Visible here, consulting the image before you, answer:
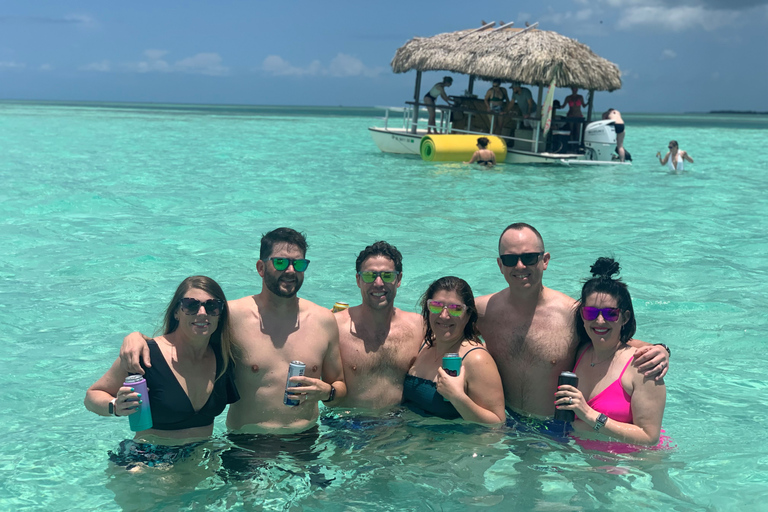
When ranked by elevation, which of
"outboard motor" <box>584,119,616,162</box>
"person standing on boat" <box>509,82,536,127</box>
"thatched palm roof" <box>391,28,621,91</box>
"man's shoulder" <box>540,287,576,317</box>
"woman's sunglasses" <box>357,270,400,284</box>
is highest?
"thatched palm roof" <box>391,28,621,91</box>

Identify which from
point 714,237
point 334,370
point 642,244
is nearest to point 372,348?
point 334,370

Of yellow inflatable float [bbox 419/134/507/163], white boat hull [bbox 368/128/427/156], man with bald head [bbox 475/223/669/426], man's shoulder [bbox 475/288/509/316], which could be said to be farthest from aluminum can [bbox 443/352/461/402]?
white boat hull [bbox 368/128/427/156]

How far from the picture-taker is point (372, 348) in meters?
4.24

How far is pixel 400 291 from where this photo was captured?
8.45 m

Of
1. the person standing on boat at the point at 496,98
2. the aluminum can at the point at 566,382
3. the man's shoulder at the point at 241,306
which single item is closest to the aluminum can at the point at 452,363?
the aluminum can at the point at 566,382

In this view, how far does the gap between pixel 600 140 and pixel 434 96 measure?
16.5ft

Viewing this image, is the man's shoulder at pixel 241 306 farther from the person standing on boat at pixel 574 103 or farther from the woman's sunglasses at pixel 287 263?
the person standing on boat at pixel 574 103

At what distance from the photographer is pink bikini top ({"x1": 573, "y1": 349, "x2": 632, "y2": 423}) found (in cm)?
376

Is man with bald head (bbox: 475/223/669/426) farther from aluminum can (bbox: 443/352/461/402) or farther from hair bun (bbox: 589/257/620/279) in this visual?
aluminum can (bbox: 443/352/461/402)

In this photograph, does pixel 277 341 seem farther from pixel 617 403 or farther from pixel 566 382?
pixel 617 403

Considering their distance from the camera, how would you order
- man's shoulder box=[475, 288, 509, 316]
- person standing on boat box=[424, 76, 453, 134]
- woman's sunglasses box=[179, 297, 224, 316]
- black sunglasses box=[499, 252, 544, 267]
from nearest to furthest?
1. woman's sunglasses box=[179, 297, 224, 316]
2. black sunglasses box=[499, 252, 544, 267]
3. man's shoulder box=[475, 288, 509, 316]
4. person standing on boat box=[424, 76, 453, 134]

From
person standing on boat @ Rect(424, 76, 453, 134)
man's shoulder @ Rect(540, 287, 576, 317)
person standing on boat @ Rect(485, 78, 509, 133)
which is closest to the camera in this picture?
man's shoulder @ Rect(540, 287, 576, 317)

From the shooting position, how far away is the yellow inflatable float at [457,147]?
19.1 meters

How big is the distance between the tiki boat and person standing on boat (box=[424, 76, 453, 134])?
0.28 m
